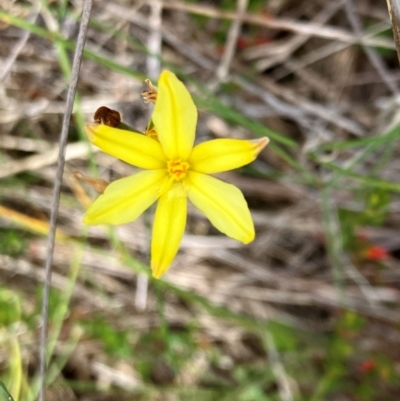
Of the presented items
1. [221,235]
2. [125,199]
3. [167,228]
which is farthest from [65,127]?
[221,235]

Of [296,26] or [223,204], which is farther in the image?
[296,26]

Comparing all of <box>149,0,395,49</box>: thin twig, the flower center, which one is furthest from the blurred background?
the flower center

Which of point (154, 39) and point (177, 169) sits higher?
point (154, 39)

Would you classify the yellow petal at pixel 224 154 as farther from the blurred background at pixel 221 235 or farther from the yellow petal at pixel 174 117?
the blurred background at pixel 221 235

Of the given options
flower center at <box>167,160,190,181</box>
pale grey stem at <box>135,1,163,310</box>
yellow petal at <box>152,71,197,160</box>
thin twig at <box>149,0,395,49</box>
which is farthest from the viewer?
pale grey stem at <box>135,1,163,310</box>

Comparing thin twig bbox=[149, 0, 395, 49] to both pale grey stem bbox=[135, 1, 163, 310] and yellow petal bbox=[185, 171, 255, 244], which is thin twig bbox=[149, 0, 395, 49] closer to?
pale grey stem bbox=[135, 1, 163, 310]

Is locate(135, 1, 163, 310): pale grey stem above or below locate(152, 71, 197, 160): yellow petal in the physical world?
above

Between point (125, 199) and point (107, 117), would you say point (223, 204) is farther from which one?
point (107, 117)
